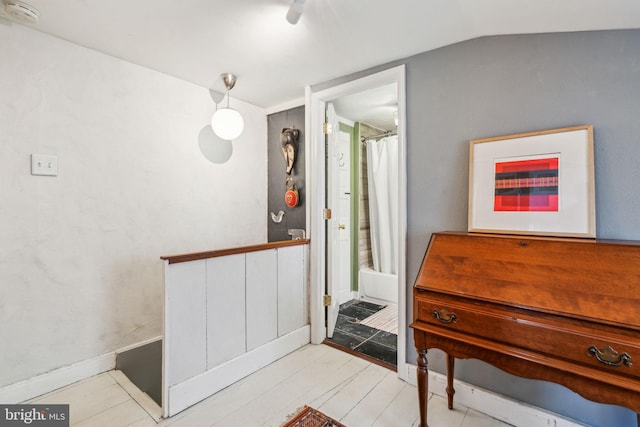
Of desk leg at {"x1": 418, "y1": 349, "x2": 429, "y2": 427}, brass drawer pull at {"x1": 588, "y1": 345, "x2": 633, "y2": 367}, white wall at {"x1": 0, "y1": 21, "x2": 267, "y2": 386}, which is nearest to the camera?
brass drawer pull at {"x1": 588, "y1": 345, "x2": 633, "y2": 367}

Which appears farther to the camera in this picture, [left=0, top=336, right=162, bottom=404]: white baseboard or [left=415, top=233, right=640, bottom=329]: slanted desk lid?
[left=0, top=336, right=162, bottom=404]: white baseboard

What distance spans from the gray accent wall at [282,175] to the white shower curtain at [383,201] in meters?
1.16

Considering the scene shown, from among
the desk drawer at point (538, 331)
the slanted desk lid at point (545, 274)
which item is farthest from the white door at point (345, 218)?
the desk drawer at point (538, 331)

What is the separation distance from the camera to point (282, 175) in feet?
9.17

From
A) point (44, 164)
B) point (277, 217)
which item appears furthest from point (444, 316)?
point (44, 164)

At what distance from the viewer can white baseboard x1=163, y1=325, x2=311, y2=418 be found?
1577mm

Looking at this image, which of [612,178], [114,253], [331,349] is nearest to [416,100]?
[612,178]

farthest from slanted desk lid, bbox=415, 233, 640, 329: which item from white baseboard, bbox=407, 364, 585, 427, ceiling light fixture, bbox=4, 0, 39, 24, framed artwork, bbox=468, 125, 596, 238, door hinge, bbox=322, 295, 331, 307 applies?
ceiling light fixture, bbox=4, 0, 39, 24

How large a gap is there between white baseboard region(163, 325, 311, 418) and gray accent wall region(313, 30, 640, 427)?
91cm

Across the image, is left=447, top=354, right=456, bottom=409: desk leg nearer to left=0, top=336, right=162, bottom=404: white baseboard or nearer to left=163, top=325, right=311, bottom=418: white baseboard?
left=163, top=325, right=311, bottom=418: white baseboard

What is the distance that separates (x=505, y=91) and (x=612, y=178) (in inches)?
25.9

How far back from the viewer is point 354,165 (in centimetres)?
350

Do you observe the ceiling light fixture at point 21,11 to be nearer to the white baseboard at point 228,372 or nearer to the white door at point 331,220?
the white door at point 331,220

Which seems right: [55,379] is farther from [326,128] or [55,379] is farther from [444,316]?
[326,128]
